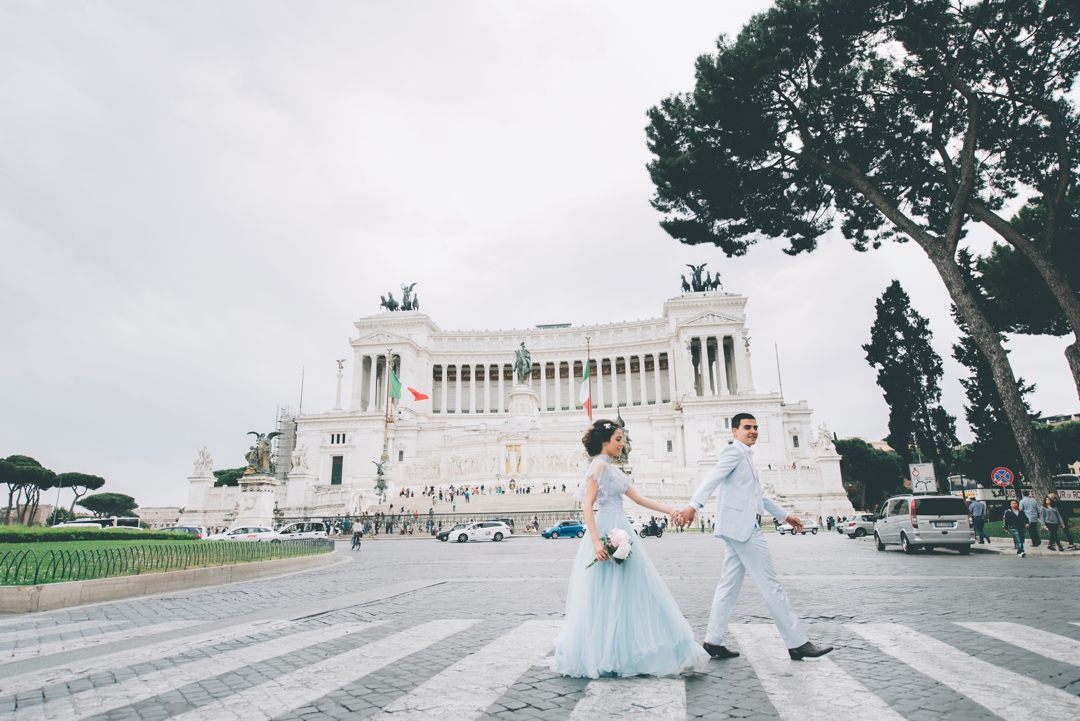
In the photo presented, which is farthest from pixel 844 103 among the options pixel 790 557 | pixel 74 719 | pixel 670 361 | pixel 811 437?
pixel 670 361

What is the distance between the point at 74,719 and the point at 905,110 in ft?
77.1

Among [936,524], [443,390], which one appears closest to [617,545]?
[936,524]

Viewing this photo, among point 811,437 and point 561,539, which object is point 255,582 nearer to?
point 561,539

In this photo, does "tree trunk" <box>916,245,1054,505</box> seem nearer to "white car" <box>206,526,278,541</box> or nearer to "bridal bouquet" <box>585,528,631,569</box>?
"bridal bouquet" <box>585,528,631,569</box>

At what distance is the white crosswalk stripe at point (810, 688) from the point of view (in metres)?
3.71

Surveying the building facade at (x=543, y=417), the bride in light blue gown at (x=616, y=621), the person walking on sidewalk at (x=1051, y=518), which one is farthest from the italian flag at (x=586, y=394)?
the bride in light blue gown at (x=616, y=621)

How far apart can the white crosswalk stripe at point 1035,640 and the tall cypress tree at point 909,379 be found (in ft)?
113

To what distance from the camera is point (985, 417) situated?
3177 centimetres

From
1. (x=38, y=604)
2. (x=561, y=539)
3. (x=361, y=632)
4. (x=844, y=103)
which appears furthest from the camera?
(x=561, y=539)

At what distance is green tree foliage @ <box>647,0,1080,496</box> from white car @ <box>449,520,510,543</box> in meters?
16.5

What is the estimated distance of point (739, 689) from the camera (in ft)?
14.1

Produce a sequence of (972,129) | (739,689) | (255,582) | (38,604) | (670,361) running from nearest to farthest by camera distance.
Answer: (739,689) < (38,604) < (255,582) < (972,129) < (670,361)

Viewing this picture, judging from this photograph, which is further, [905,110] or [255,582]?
[905,110]

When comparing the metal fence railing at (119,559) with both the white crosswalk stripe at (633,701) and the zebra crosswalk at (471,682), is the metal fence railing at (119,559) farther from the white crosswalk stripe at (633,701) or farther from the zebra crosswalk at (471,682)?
the white crosswalk stripe at (633,701)
